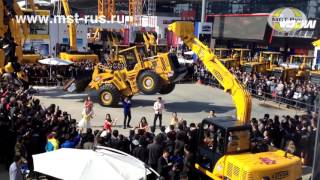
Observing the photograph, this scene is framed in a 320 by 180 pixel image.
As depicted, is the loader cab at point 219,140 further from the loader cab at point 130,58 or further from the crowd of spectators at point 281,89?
the crowd of spectators at point 281,89

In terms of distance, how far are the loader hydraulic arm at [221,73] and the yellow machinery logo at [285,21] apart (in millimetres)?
30609

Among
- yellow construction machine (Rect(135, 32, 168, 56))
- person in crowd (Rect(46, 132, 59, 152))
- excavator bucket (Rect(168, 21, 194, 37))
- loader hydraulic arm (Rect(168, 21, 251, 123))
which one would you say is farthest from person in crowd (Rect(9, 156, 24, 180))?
yellow construction machine (Rect(135, 32, 168, 56))

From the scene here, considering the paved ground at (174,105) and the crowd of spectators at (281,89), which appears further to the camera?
the crowd of spectators at (281,89)

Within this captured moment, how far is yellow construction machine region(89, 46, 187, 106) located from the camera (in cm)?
1959

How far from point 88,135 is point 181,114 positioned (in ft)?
32.8

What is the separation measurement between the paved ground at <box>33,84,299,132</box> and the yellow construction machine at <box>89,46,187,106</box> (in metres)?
0.89

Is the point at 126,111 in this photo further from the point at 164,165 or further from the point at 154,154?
the point at 164,165

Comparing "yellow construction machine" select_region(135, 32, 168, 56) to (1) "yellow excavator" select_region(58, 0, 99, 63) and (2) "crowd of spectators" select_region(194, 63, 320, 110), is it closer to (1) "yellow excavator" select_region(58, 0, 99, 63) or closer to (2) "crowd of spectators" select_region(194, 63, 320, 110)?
(1) "yellow excavator" select_region(58, 0, 99, 63)

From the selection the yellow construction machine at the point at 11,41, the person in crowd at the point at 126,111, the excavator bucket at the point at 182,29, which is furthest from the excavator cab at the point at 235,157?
the yellow construction machine at the point at 11,41

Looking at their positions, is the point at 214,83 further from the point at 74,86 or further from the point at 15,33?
the point at 15,33

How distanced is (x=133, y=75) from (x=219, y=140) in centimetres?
1067

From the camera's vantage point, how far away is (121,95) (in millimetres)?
20578

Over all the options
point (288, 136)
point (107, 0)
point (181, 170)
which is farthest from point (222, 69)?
point (107, 0)

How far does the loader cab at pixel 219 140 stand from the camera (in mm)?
9852
